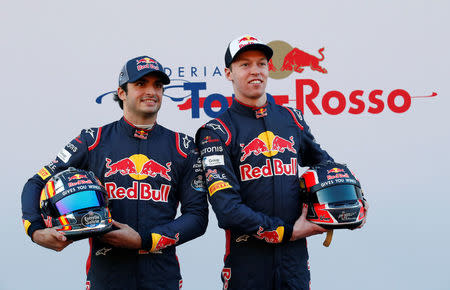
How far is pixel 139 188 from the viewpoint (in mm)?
1923

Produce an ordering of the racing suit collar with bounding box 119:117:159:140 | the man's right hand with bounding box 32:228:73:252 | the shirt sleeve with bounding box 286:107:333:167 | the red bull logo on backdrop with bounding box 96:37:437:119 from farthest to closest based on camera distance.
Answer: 1. the red bull logo on backdrop with bounding box 96:37:437:119
2. the shirt sleeve with bounding box 286:107:333:167
3. the racing suit collar with bounding box 119:117:159:140
4. the man's right hand with bounding box 32:228:73:252

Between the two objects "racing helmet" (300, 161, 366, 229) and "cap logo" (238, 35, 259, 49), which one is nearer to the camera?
"racing helmet" (300, 161, 366, 229)

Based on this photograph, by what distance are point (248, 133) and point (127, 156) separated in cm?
57

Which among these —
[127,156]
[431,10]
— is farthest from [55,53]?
[431,10]

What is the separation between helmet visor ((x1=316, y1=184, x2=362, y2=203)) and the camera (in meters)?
1.88

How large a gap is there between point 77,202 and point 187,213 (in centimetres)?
49

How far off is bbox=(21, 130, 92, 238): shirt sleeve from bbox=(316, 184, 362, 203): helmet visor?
1.08m

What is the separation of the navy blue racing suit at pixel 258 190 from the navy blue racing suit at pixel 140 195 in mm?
134

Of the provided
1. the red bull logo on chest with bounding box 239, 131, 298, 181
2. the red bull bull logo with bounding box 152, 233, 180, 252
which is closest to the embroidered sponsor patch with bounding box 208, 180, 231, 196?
the red bull logo on chest with bounding box 239, 131, 298, 181

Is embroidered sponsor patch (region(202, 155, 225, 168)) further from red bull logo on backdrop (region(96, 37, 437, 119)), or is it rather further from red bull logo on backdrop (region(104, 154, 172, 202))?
red bull logo on backdrop (region(96, 37, 437, 119))

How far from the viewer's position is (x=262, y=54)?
6.70 ft

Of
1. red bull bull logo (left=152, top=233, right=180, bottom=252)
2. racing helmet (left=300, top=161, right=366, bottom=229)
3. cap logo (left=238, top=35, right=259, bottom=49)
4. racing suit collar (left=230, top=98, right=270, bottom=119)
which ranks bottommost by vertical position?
red bull bull logo (left=152, top=233, right=180, bottom=252)

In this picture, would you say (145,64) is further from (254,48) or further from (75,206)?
(75,206)

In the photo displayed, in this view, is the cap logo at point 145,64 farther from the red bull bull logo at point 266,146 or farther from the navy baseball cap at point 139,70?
the red bull bull logo at point 266,146
